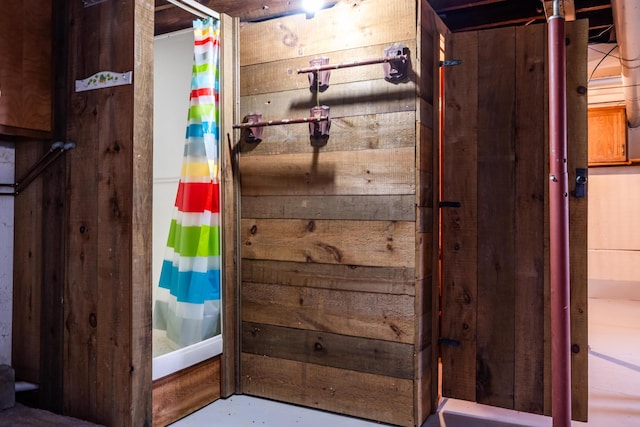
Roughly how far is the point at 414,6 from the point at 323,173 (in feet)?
2.79

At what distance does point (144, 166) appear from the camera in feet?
6.17

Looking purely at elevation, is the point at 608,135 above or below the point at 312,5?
below

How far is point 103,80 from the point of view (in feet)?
6.32

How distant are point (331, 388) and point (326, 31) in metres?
1.72

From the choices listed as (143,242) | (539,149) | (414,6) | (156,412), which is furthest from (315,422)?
(414,6)

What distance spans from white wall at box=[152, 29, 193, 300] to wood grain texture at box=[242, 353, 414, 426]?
0.89 m

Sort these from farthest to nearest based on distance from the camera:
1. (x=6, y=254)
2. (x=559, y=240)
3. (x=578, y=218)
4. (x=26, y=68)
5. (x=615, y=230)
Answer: (x=615, y=230) < (x=6, y=254) < (x=578, y=218) < (x=26, y=68) < (x=559, y=240)

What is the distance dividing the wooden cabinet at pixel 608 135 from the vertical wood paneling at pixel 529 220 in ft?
11.5

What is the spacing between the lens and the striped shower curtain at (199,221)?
231 cm

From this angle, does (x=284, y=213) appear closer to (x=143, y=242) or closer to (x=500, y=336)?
(x=143, y=242)

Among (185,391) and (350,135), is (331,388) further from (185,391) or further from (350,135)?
(350,135)

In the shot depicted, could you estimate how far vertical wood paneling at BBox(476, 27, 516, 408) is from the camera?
2162 millimetres

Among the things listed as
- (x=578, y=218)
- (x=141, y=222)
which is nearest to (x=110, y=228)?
(x=141, y=222)

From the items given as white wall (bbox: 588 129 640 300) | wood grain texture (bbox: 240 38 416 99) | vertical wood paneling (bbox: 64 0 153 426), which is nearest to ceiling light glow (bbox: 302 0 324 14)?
wood grain texture (bbox: 240 38 416 99)
